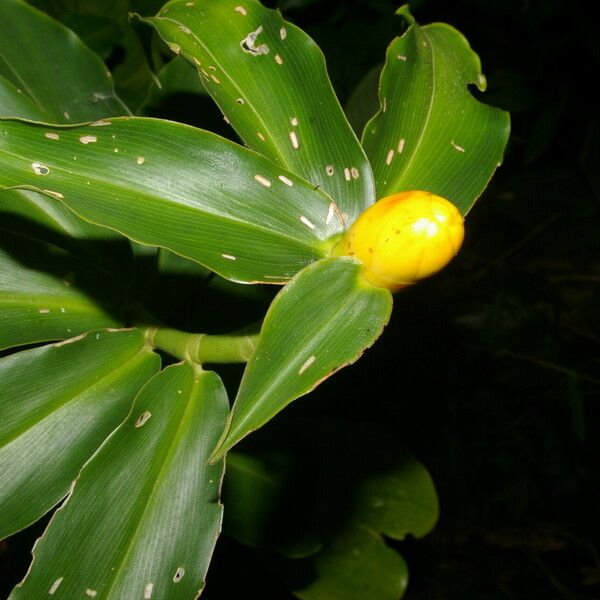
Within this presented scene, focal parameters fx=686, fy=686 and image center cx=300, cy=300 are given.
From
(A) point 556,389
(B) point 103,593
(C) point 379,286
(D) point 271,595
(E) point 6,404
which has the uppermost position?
(C) point 379,286

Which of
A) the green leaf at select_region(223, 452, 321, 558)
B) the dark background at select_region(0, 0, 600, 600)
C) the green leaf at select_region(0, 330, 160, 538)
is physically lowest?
the dark background at select_region(0, 0, 600, 600)

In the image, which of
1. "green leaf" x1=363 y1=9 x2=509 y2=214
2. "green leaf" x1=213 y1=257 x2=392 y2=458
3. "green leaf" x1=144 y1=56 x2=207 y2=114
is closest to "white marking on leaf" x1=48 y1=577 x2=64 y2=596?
"green leaf" x1=213 y1=257 x2=392 y2=458

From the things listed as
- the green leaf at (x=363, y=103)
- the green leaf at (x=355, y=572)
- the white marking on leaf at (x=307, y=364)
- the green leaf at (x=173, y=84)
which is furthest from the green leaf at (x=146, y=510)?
the green leaf at (x=355, y=572)

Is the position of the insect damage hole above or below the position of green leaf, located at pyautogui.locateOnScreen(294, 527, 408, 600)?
above

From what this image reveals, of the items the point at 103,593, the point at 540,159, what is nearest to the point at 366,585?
the point at 103,593

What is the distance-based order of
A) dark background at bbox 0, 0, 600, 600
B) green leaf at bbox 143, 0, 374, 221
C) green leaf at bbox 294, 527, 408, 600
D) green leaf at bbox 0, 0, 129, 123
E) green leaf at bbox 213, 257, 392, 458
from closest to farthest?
green leaf at bbox 213, 257, 392, 458
green leaf at bbox 143, 0, 374, 221
green leaf at bbox 0, 0, 129, 123
green leaf at bbox 294, 527, 408, 600
dark background at bbox 0, 0, 600, 600

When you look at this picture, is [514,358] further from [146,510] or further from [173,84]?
[146,510]

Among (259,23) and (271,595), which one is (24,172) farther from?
(271,595)

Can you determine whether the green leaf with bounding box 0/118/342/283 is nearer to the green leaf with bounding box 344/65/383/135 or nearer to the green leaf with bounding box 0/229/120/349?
the green leaf with bounding box 0/229/120/349
